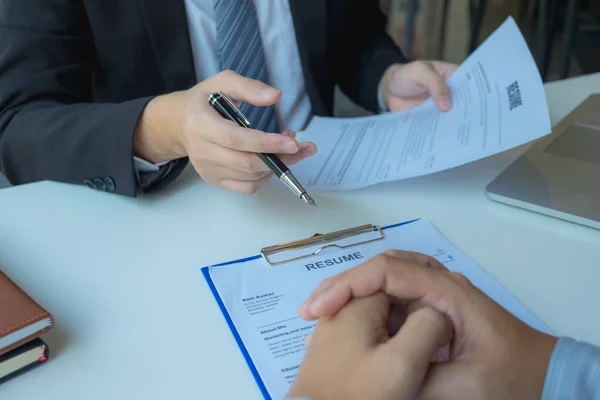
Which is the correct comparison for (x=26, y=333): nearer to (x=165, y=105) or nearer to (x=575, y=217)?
(x=165, y=105)

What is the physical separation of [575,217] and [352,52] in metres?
0.68

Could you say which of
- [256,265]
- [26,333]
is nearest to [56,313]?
[26,333]

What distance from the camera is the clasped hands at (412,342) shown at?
441 millimetres

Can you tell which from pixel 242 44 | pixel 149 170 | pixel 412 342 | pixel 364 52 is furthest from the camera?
pixel 364 52

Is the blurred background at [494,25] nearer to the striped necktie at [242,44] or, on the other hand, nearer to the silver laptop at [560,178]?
the striped necktie at [242,44]

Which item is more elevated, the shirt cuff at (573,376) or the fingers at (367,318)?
the fingers at (367,318)

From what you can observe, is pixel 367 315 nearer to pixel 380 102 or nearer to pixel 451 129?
pixel 451 129

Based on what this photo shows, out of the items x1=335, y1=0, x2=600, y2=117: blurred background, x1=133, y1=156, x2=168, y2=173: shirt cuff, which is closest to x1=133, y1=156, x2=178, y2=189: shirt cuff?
x1=133, y1=156, x2=168, y2=173: shirt cuff

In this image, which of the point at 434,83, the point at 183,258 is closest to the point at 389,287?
the point at 183,258

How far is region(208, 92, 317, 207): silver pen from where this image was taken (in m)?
0.66

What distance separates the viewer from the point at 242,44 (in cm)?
103

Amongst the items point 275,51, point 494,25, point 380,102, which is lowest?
point 494,25

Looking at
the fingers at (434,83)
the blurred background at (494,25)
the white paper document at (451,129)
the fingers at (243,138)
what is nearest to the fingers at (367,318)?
the fingers at (243,138)

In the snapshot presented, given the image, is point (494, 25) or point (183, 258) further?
point (494, 25)
